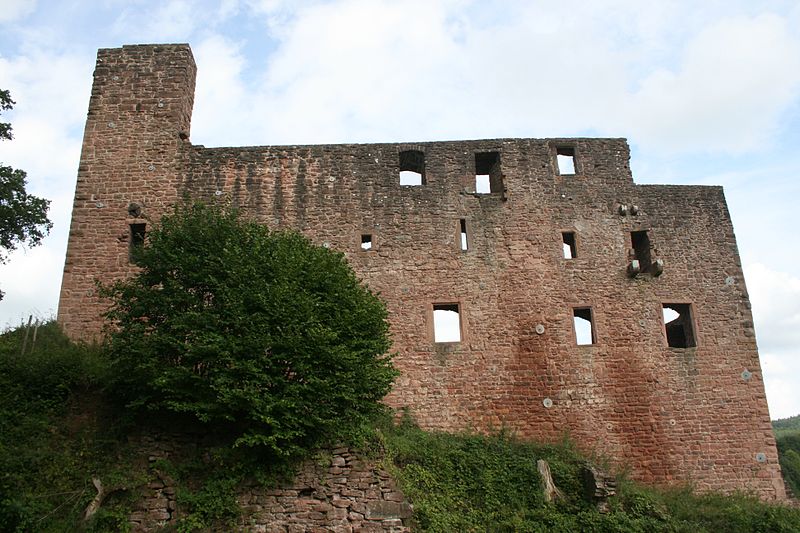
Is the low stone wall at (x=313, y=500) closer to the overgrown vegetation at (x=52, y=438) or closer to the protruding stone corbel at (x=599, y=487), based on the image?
the overgrown vegetation at (x=52, y=438)

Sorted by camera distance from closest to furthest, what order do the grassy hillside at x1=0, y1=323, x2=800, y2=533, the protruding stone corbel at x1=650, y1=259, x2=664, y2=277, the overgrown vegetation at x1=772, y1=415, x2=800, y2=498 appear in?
the grassy hillside at x1=0, y1=323, x2=800, y2=533, the protruding stone corbel at x1=650, y1=259, x2=664, y2=277, the overgrown vegetation at x1=772, y1=415, x2=800, y2=498

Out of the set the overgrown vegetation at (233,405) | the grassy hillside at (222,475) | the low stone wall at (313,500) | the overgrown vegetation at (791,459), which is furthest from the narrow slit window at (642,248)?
the overgrown vegetation at (791,459)

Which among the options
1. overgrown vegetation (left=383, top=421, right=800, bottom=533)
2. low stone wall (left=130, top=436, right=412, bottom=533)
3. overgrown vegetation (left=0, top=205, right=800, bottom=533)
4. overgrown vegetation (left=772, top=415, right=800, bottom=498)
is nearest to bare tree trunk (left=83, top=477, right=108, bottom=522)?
overgrown vegetation (left=0, top=205, right=800, bottom=533)

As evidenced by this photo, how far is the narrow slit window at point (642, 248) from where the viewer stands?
54.3 feet

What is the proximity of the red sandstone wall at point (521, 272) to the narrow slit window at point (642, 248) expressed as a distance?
236 millimetres

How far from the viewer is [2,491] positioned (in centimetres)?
966

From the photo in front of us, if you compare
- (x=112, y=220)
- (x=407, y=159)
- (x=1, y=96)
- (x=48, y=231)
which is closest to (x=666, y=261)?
(x=407, y=159)

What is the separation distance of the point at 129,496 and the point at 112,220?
27.3ft

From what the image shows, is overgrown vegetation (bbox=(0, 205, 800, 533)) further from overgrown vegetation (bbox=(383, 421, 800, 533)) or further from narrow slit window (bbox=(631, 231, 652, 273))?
narrow slit window (bbox=(631, 231, 652, 273))

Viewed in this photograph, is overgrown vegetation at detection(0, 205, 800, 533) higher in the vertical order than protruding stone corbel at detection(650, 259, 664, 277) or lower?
lower

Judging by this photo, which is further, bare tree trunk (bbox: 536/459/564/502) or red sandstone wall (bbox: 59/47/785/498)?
red sandstone wall (bbox: 59/47/785/498)

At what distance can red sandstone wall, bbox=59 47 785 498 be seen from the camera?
49.5 feet

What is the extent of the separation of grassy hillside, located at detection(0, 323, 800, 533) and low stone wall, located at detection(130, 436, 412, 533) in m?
0.24

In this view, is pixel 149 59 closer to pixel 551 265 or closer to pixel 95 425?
pixel 95 425
